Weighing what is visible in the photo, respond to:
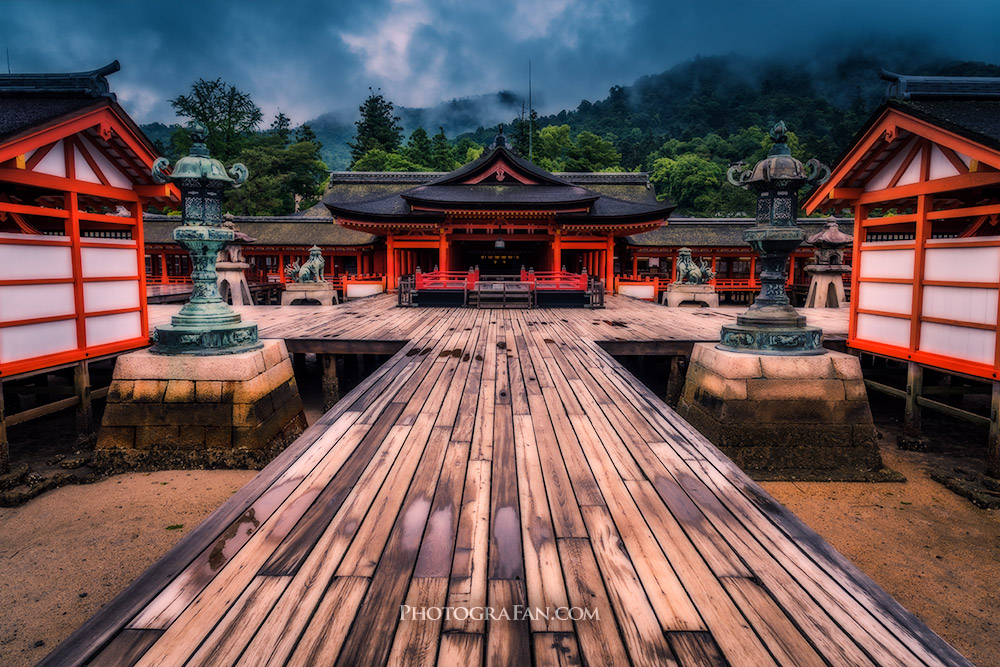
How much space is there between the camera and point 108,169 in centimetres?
795

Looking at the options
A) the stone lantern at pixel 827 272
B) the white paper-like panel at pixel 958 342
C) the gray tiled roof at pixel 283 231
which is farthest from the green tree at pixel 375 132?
the white paper-like panel at pixel 958 342

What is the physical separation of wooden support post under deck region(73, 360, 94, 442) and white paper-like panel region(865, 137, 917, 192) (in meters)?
12.5

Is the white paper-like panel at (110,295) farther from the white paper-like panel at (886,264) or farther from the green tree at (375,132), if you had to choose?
the green tree at (375,132)

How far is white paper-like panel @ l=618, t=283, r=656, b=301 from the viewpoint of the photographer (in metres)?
20.9

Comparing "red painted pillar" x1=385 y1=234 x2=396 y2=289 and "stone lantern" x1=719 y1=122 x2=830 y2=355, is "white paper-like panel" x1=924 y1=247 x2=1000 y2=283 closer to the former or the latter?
"stone lantern" x1=719 y1=122 x2=830 y2=355

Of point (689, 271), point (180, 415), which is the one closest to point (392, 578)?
point (180, 415)

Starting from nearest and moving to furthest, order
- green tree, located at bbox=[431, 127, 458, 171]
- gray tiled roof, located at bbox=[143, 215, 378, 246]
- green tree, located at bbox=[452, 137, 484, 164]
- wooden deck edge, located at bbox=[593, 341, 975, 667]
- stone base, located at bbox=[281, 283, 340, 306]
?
1. wooden deck edge, located at bbox=[593, 341, 975, 667]
2. stone base, located at bbox=[281, 283, 340, 306]
3. gray tiled roof, located at bbox=[143, 215, 378, 246]
4. green tree, located at bbox=[431, 127, 458, 171]
5. green tree, located at bbox=[452, 137, 484, 164]

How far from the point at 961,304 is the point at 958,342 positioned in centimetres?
51

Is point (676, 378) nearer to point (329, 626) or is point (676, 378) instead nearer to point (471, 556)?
point (471, 556)

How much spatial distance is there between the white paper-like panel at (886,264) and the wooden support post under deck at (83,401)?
12.3 metres

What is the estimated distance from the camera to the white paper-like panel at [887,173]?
7.66 metres

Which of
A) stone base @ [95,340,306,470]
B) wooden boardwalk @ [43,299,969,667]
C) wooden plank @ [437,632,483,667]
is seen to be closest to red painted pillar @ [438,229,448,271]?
stone base @ [95,340,306,470]

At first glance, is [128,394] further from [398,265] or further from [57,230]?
[398,265]

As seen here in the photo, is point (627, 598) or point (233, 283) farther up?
point (233, 283)
